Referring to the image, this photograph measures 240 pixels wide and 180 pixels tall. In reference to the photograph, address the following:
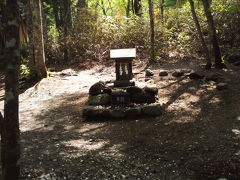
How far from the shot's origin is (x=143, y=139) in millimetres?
6695

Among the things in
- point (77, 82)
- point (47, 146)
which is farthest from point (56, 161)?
point (77, 82)

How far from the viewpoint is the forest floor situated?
17.4ft

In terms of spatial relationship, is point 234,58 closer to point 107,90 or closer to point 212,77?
point 212,77

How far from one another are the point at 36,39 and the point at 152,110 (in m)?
6.66

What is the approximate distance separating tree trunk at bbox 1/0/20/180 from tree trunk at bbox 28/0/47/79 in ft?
28.2

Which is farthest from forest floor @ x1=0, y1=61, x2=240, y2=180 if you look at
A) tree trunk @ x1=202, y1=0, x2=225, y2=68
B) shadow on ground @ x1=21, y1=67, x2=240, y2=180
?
tree trunk @ x1=202, y1=0, x2=225, y2=68

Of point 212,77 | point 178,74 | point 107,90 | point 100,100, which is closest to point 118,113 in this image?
point 100,100

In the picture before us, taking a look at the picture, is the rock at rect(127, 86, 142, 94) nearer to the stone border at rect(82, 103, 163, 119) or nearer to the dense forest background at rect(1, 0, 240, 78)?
the stone border at rect(82, 103, 163, 119)

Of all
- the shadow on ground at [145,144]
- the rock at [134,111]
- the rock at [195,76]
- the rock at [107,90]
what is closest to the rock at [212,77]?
the rock at [195,76]

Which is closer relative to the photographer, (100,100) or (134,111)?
(134,111)

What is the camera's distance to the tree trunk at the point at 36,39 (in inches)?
479

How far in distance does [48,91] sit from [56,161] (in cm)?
601

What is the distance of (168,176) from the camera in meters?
5.11

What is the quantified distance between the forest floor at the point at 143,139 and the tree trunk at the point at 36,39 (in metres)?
2.43
